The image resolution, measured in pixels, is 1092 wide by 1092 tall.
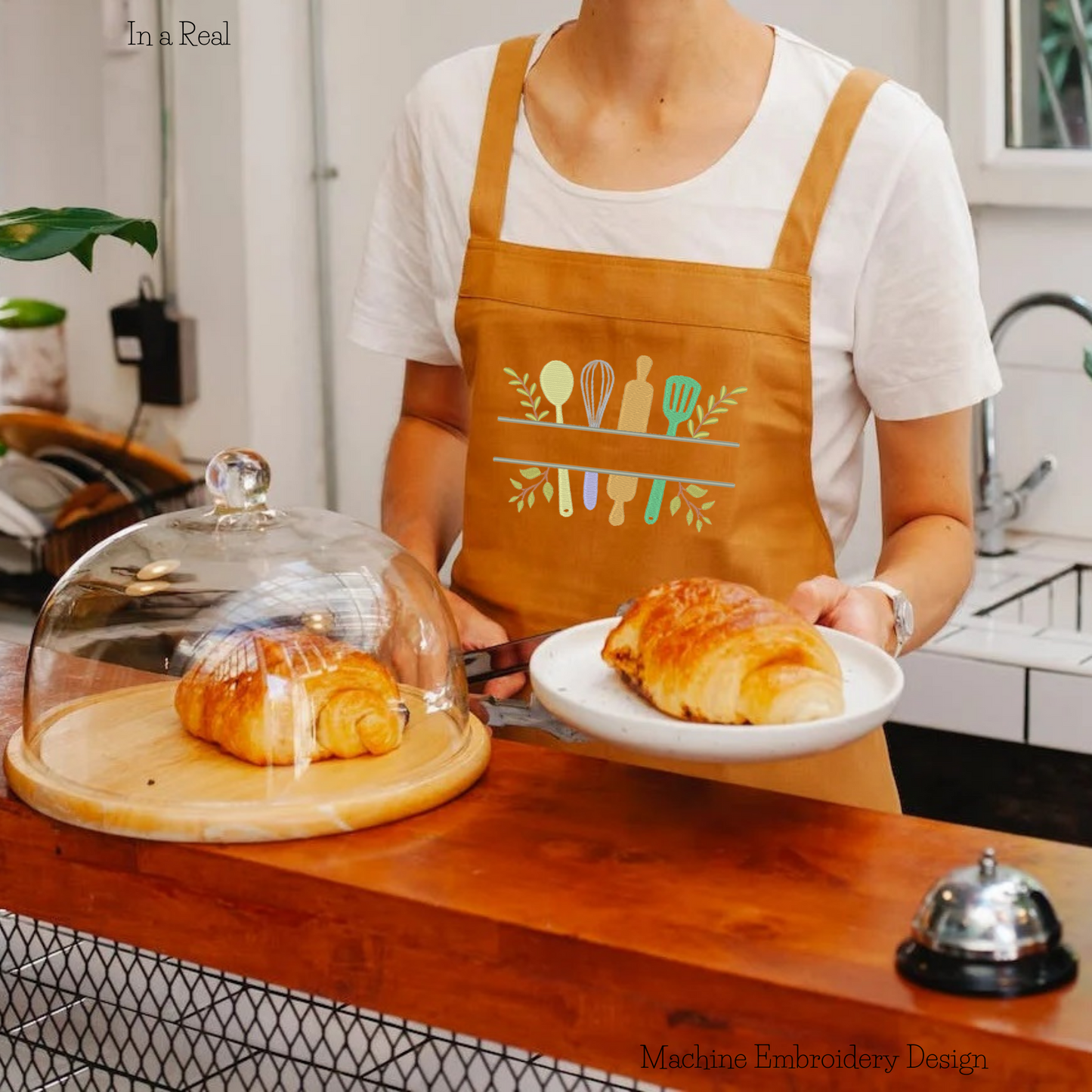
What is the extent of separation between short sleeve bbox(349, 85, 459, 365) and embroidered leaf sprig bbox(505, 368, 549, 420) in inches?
5.9

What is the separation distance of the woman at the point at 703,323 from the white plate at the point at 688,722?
0.29m

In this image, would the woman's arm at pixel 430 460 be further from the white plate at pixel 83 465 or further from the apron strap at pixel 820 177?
the white plate at pixel 83 465

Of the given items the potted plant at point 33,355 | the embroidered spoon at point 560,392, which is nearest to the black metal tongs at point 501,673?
the embroidered spoon at point 560,392

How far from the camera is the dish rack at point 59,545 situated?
287cm

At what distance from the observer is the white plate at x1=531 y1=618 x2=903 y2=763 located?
831 mm

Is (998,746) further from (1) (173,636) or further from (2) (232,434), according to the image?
(2) (232,434)

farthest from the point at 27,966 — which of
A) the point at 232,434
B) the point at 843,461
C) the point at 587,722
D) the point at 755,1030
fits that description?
the point at 232,434

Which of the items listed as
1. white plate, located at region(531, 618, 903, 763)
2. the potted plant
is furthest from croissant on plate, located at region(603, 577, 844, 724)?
the potted plant

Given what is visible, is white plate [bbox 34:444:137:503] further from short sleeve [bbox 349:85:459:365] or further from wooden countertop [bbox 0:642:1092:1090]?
wooden countertop [bbox 0:642:1092:1090]

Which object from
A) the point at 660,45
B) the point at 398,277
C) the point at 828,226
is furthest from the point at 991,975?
the point at 398,277

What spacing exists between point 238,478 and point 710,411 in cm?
45

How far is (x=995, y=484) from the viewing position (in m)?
2.50

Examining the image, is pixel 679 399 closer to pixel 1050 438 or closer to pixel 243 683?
pixel 243 683

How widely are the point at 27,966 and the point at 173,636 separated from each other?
0.22 m
